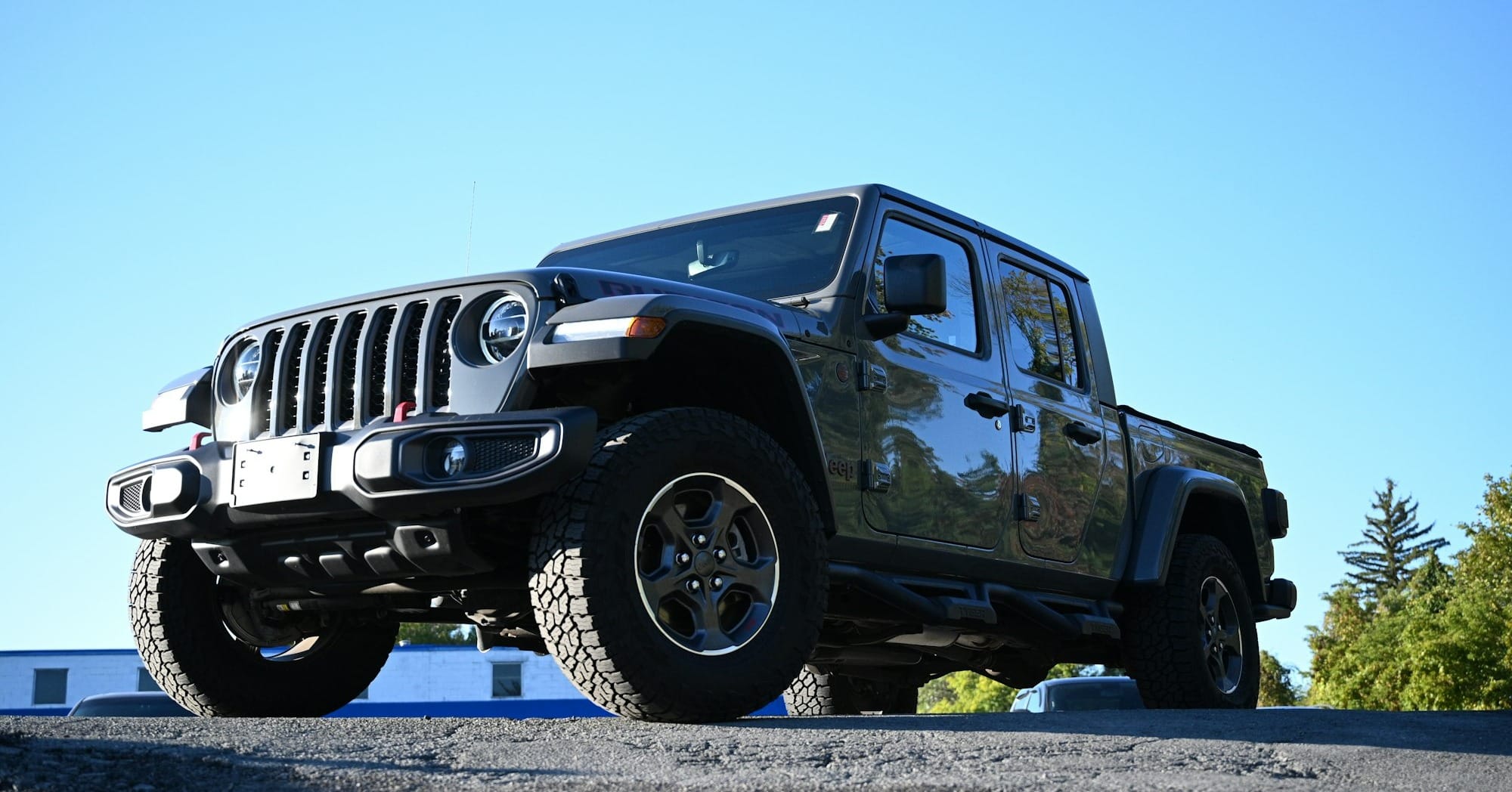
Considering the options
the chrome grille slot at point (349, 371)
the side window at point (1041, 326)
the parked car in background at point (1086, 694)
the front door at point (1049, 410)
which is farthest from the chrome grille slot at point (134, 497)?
the parked car in background at point (1086, 694)

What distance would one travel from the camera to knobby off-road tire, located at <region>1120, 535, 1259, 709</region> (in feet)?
24.8

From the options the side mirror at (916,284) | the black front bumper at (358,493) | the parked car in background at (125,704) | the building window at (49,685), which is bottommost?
the building window at (49,685)

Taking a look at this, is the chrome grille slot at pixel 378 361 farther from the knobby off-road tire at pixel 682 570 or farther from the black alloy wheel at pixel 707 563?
the black alloy wheel at pixel 707 563

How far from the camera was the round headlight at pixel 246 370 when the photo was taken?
17.8 feet

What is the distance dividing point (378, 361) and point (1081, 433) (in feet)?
11.6

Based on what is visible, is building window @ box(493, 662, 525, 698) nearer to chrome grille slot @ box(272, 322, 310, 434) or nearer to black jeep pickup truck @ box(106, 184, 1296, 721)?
black jeep pickup truck @ box(106, 184, 1296, 721)

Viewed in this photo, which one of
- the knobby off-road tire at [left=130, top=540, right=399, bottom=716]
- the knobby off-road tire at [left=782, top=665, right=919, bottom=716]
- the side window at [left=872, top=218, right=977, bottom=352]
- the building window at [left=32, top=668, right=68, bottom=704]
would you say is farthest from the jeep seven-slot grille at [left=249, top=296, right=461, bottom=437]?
the building window at [left=32, top=668, right=68, bottom=704]

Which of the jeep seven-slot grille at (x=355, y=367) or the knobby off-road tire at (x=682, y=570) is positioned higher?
the jeep seven-slot grille at (x=355, y=367)

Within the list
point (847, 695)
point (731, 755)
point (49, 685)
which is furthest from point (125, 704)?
point (49, 685)

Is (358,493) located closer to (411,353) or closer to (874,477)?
(411,353)

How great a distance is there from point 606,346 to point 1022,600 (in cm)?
277

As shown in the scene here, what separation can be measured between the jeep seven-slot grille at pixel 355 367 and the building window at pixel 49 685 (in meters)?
37.1

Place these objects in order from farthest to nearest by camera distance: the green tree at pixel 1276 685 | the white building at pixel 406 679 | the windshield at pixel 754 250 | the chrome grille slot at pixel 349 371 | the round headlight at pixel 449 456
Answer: the green tree at pixel 1276 685 < the white building at pixel 406 679 < the windshield at pixel 754 250 < the chrome grille slot at pixel 349 371 < the round headlight at pixel 449 456

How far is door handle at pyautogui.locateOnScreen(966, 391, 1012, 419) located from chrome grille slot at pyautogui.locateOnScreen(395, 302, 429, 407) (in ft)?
7.82
